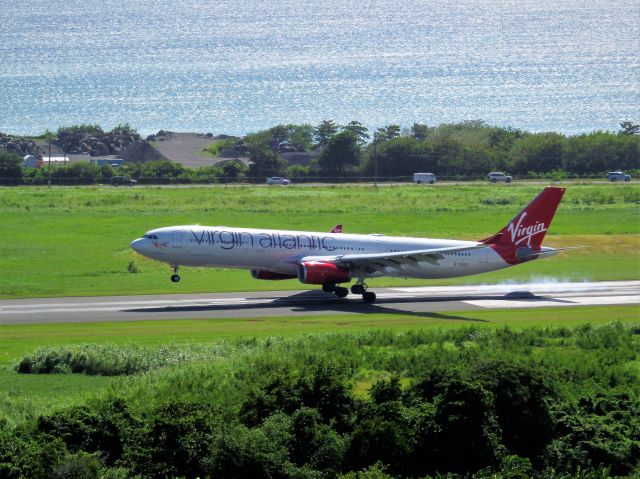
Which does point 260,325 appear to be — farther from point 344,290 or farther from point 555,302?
point 555,302

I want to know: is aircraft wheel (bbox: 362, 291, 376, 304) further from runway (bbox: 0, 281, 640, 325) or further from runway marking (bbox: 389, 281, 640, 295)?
runway marking (bbox: 389, 281, 640, 295)

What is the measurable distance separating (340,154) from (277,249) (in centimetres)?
11648

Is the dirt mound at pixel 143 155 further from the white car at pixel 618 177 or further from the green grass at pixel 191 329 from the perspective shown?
the green grass at pixel 191 329

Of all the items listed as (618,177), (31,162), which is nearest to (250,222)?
(618,177)

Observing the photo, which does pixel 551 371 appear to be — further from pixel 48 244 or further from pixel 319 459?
pixel 48 244

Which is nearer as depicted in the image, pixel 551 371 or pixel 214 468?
pixel 214 468

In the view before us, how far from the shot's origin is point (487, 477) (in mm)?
29000

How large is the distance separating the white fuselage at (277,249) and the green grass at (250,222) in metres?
4.84

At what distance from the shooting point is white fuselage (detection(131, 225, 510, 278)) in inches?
2486

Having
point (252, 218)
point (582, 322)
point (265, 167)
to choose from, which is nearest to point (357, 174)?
point (265, 167)

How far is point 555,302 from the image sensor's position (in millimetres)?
63594

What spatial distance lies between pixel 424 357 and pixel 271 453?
14.7 metres

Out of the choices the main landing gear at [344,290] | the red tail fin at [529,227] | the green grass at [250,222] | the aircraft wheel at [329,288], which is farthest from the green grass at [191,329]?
the green grass at [250,222]

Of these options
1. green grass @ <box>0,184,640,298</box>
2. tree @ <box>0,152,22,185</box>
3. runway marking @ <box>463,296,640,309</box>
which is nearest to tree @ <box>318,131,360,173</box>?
green grass @ <box>0,184,640,298</box>
